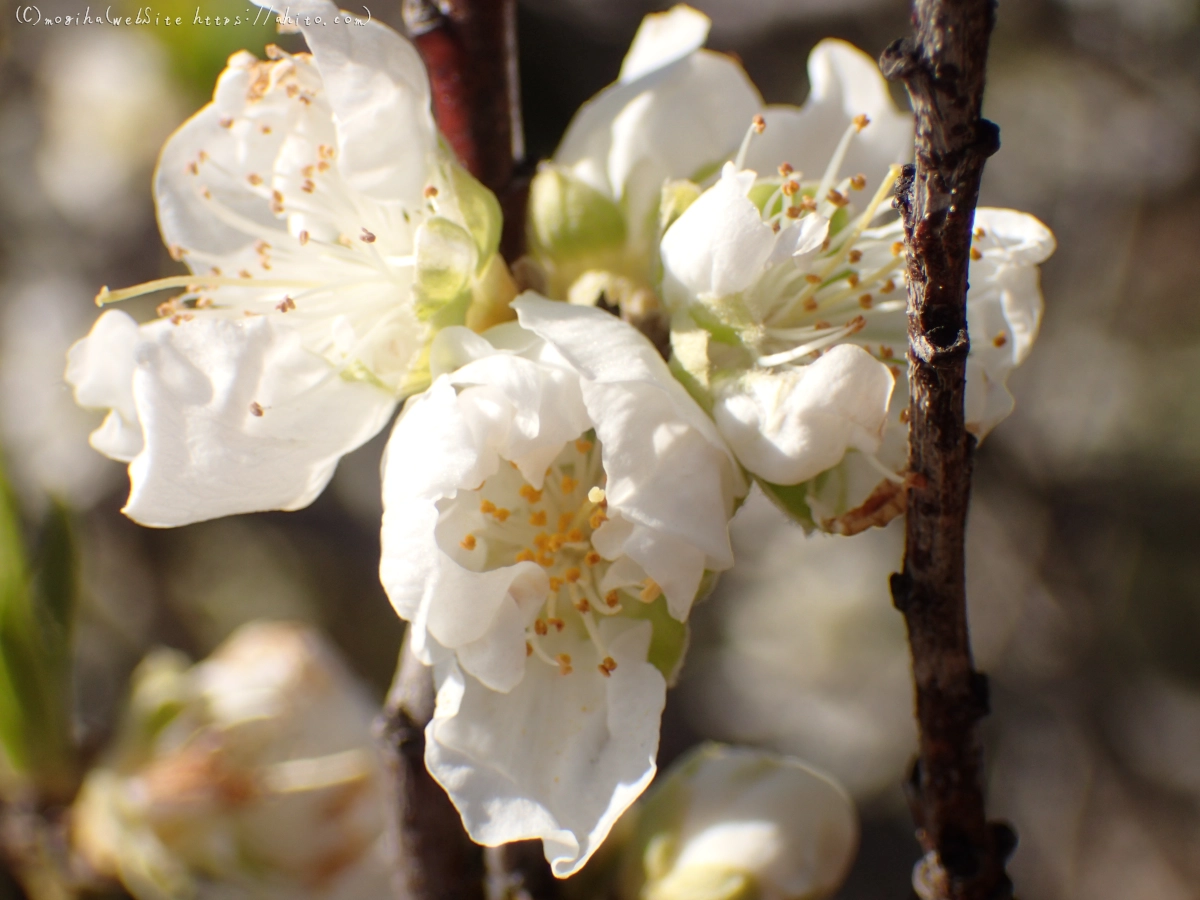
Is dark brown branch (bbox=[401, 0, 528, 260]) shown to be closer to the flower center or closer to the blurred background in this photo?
the flower center

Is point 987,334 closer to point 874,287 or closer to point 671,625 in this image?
point 874,287

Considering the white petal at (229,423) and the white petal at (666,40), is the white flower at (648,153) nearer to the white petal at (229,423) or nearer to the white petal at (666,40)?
the white petal at (666,40)

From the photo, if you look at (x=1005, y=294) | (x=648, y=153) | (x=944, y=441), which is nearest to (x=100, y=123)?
(x=648, y=153)

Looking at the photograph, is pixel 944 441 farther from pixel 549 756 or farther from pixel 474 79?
pixel 474 79

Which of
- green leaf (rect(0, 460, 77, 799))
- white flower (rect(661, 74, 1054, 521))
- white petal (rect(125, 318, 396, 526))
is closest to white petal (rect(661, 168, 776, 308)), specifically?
white flower (rect(661, 74, 1054, 521))

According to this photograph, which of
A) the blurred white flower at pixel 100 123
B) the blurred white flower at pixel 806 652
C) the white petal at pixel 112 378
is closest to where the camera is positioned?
the white petal at pixel 112 378

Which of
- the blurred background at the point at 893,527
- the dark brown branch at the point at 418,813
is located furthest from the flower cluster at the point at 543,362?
the blurred background at the point at 893,527
